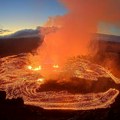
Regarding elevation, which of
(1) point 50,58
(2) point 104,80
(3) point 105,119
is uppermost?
(1) point 50,58

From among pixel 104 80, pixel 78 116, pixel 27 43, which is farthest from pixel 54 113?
pixel 27 43

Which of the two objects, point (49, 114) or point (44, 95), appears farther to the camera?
point (44, 95)

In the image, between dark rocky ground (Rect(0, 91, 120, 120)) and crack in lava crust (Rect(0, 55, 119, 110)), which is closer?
dark rocky ground (Rect(0, 91, 120, 120))

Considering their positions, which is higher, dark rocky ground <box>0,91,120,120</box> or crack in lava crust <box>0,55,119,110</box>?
crack in lava crust <box>0,55,119,110</box>

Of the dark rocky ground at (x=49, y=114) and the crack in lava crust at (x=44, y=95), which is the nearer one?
the dark rocky ground at (x=49, y=114)

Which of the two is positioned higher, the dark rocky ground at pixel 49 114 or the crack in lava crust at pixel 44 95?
the crack in lava crust at pixel 44 95

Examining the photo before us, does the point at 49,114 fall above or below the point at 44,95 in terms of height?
below

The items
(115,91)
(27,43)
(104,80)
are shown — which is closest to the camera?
(115,91)

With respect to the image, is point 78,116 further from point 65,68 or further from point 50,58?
point 50,58
